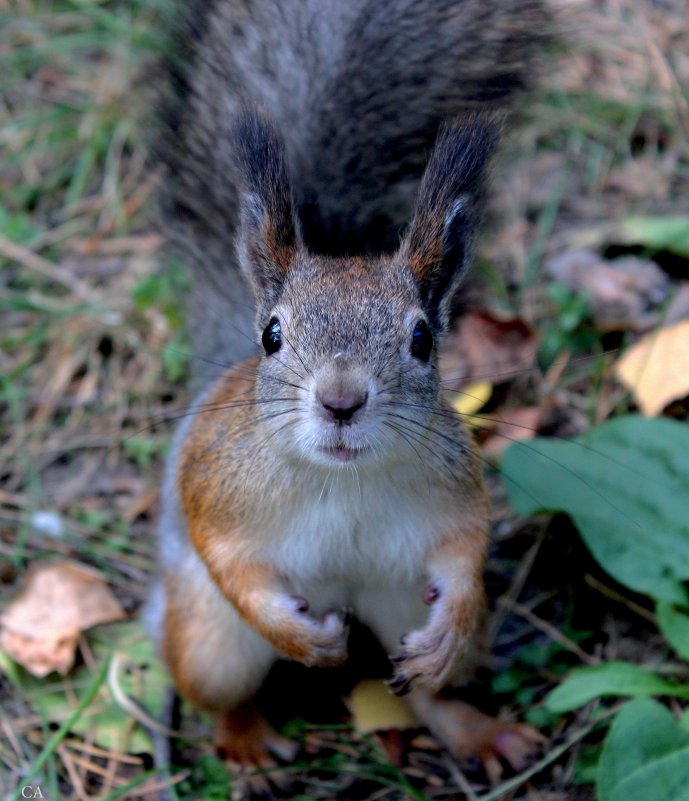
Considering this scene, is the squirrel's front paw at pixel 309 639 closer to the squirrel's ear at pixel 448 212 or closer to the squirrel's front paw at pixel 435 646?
the squirrel's front paw at pixel 435 646

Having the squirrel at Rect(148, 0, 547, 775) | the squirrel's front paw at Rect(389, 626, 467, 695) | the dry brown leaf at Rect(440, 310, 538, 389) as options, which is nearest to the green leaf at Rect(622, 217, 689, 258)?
the dry brown leaf at Rect(440, 310, 538, 389)

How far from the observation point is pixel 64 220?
4.08 meters

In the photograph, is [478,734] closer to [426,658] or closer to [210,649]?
[426,658]

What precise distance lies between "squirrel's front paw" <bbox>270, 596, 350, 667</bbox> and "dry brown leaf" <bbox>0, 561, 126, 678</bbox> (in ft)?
2.65

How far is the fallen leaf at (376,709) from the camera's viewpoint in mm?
2809

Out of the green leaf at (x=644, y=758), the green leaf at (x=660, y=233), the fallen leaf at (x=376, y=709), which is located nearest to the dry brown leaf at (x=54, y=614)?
the fallen leaf at (x=376, y=709)

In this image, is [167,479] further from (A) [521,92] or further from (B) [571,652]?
(A) [521,92]

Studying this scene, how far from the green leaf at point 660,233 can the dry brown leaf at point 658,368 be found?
0.35 m

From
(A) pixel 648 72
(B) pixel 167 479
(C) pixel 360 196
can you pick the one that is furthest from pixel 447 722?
(A) pixel 648 72

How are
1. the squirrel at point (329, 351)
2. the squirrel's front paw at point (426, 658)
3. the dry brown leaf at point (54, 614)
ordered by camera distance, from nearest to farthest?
the squirrel at point (329, 351), the squirrel's front paw at point (426, 658), the dry brown leaf at point (54, 614)

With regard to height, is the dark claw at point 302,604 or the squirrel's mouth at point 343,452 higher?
the squirrel's mouth at point 343,452

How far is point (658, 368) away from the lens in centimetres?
326

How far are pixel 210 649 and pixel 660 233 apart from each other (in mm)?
2023

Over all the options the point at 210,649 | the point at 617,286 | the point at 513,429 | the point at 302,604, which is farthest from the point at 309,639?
the point at 617,286
